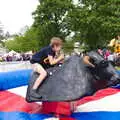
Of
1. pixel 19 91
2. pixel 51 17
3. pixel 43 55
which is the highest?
pixel 43 55

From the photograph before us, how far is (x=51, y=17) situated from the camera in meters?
59.9

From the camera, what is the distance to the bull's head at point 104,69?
763cm

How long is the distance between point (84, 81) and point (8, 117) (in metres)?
1.26

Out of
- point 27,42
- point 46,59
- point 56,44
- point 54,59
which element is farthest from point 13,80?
point 27,42

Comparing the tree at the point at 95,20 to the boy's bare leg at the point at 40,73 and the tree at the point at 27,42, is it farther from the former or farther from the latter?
the boy's bare leg at the point at 40,73

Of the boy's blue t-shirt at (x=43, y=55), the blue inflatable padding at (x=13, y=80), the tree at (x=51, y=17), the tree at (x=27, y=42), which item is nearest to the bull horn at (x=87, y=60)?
the boy's blue t-shirt at (x=43, y=55)

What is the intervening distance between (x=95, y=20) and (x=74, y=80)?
143 feet

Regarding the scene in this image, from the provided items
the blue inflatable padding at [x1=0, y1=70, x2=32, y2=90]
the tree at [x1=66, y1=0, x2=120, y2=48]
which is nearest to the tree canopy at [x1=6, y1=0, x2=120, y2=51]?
the tree at [x1=66, y1=0, x2=120, y2=48]

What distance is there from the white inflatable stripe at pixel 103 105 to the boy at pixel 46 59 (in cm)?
80

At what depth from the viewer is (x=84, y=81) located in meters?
7.16

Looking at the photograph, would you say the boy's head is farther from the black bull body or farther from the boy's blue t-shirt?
the black bull body

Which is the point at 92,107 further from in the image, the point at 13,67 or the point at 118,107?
the point at 13,67

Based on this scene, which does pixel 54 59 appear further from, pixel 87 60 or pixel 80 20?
pixel 80 20

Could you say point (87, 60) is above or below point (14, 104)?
above
